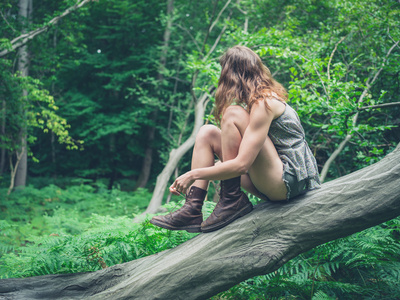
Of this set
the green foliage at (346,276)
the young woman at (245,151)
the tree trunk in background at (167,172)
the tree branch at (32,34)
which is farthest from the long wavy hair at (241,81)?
the tree branch at (32,34)

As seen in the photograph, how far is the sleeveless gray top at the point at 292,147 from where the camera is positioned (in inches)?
91.6

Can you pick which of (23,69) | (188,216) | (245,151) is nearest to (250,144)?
(245,151)

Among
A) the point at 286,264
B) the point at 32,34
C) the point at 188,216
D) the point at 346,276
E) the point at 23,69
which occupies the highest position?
the point at 32,34

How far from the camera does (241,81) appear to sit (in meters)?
2.42

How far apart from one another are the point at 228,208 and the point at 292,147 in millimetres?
673

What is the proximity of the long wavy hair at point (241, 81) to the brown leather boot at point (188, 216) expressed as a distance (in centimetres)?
66

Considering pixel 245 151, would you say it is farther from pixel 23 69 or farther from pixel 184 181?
pixel 23 69

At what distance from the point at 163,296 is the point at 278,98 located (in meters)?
1.71

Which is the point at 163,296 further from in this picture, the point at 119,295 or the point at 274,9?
the point at 274,9

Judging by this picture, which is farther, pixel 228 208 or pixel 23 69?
pixel 23 69

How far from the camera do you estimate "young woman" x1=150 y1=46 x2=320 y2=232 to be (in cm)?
221

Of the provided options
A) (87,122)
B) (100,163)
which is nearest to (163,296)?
(87,122)

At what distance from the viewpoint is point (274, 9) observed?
8.07 m

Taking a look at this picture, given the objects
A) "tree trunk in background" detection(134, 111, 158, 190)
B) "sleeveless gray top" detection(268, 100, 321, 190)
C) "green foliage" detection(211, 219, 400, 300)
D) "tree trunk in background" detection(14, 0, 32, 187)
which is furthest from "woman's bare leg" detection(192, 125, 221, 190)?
"tree trunk in background" detection(134, 111, 158, 190)
